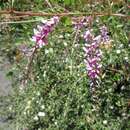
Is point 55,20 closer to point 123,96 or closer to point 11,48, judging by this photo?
point 123,96

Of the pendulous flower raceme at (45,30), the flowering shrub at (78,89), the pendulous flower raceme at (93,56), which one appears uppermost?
the pendulous flower raceme at (45,30)

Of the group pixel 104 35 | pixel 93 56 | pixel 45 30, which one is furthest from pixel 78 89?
pixel 45 30

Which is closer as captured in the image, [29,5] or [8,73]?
[8,73]

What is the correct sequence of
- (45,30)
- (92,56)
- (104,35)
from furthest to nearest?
1. (104,35)
2. (92,56)
3. (45,30)

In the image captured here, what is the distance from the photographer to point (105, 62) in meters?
3.00

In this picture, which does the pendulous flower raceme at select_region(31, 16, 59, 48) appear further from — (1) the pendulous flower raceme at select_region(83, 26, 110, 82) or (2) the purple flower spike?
(2) the purple flower spike

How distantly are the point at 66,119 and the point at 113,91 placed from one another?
331 mm

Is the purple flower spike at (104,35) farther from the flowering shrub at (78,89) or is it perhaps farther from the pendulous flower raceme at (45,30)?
the pendulous flower raceme at (45,30)

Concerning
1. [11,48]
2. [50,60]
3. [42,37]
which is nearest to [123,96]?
[50,60]

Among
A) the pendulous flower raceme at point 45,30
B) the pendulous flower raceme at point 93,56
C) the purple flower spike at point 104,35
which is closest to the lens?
the pendulous flower raceme at point 45,30

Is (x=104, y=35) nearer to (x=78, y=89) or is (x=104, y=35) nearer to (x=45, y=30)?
(x=78, y=89)

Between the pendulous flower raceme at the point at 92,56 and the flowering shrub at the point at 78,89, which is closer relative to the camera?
the pendulous flower raceme at the point at 92,56

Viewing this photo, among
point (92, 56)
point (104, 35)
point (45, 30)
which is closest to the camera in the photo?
point (45, 30)

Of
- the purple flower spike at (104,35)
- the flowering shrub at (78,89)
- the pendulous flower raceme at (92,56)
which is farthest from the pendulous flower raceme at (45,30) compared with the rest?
the purple flower spike at (104,35)
